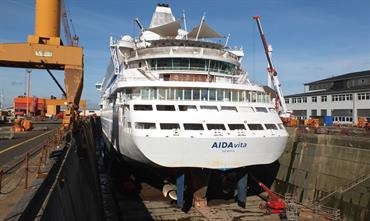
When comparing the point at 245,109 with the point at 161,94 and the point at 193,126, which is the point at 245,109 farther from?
the point at 161,94

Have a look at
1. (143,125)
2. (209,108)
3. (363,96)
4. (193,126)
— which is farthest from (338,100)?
(143,125)

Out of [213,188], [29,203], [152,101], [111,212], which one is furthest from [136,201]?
[29,203]

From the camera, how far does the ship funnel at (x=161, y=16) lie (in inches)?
1639

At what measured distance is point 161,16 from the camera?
41750 mm

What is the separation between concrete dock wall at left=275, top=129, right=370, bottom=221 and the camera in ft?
76.1

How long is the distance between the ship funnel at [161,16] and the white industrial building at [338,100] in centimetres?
3350

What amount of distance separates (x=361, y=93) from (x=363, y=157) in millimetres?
38952

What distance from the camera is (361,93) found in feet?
197

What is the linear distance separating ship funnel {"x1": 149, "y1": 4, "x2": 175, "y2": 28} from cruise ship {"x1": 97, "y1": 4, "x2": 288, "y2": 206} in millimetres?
11941

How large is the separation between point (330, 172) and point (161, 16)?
23.6 m

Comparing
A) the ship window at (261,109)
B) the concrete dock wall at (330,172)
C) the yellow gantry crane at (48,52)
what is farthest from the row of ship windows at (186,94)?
the concrete dock wall at (330,172)

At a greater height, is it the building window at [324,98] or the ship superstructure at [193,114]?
the building window at [324,98]

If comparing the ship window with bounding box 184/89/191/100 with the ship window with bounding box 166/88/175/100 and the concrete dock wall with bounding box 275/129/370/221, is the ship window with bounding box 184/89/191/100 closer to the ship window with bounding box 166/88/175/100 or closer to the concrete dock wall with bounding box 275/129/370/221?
the ship window with bounding box 166/88/175/100

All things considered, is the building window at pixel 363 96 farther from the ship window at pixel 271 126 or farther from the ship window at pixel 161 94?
the ship window at pixel 161 94
